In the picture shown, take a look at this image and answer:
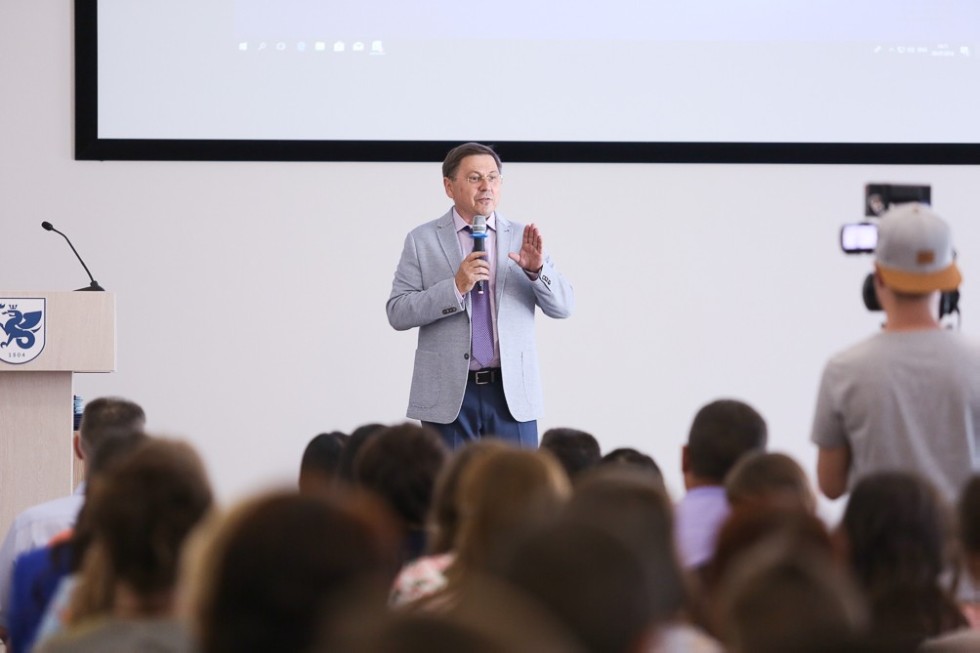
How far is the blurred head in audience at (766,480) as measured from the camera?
2105mm

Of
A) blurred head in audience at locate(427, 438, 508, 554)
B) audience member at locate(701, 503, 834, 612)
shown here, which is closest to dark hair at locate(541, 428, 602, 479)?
blurred head in audience at locate(427, 438, 508, 554)

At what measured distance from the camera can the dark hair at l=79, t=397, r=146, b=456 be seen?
2.89 meters

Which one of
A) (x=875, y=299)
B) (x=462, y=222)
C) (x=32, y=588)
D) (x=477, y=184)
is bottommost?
(x=32, y=588)

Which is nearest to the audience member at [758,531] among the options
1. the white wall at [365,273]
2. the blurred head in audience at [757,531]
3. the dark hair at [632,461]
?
the blurred head in audience at [757,531]

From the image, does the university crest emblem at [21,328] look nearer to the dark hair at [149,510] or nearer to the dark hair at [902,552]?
the dark hair at [149,510]

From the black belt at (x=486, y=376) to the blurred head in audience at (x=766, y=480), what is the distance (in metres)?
1.78

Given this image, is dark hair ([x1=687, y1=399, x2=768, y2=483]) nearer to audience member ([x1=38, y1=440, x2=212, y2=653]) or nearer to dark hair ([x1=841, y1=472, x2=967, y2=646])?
dark hair ([x1=841, y1=472, x2=967, y2=646])

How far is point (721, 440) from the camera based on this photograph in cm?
253

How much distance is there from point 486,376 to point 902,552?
7.63 feet

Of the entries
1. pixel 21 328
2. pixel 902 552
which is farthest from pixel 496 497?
pixel 21 328

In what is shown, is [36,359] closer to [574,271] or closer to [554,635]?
[574,271]

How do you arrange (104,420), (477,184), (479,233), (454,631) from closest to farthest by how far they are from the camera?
(454,631) → (104,420) → (479,233) → (477,184)

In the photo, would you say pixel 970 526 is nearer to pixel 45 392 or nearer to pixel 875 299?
pixel 875 299

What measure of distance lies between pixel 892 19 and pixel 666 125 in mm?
1100
